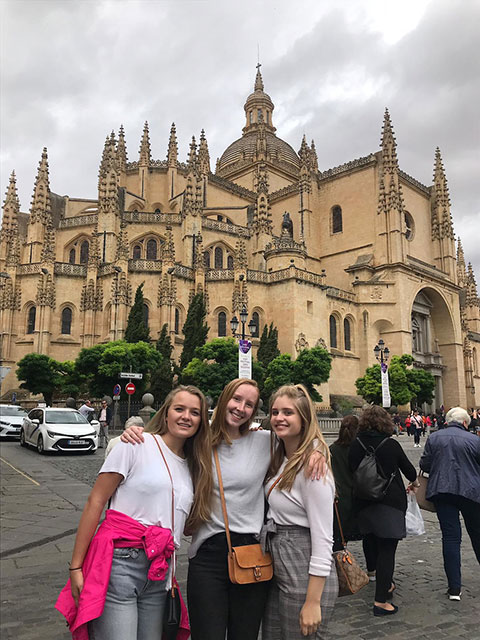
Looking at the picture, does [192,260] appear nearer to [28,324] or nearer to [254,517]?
[28,324]

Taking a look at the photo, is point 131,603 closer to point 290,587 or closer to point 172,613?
point 172,613

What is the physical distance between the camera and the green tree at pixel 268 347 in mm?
34000

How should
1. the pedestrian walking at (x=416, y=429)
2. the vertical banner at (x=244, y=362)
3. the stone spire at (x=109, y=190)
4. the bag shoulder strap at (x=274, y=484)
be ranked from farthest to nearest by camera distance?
the stone spire at (x=109, y=190)
the pedestrian walking at (x=416, y=429)
the vertical banner at (x=244, y=362)
the bag shoulder strap at (x=274, y=484)

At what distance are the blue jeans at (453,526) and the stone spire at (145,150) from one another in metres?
43.5

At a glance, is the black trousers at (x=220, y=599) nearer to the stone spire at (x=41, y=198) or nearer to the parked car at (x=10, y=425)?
the parked car at (x=10, y=425)

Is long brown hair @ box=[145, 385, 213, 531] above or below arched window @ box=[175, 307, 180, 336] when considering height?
below

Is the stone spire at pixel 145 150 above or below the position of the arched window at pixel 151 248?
above

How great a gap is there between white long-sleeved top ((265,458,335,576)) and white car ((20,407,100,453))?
14.6 m

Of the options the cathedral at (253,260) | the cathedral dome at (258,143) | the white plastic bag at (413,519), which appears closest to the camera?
the white plastic bag at (413,519)

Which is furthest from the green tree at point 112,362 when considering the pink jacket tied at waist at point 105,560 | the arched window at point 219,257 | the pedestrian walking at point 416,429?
the pink jacket tied at waist at point 105,560

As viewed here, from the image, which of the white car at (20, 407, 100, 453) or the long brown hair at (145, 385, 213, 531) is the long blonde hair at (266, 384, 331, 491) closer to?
the long brown hair at (145, 385, 213, 531)

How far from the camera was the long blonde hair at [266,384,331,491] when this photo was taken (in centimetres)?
266

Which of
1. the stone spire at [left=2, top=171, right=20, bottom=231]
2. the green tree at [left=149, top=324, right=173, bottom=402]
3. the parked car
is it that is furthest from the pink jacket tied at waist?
the stone spire at [left=2, top=171, right=20, bottom=231]

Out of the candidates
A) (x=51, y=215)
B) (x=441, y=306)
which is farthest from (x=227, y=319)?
(x=441, y=306)
